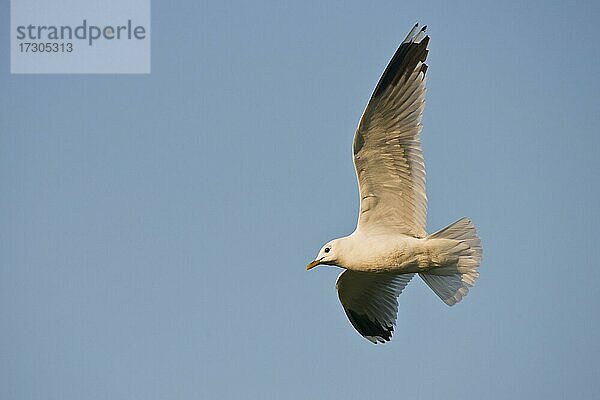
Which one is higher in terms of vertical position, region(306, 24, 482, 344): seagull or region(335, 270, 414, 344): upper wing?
region(306, 24, 482, 344): seagull

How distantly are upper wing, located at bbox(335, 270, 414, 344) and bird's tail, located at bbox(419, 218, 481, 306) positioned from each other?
0.95 meters

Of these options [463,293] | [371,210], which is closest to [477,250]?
[463,293]

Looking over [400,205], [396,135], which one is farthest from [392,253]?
[396,135]

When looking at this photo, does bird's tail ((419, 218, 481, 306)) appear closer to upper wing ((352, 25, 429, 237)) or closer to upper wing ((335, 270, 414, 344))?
upper wing ((352, 25, 429, 237))

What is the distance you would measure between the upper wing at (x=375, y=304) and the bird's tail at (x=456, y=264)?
951mm

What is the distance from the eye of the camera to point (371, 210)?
26.8 ft

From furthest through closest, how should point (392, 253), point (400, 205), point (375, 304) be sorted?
point (375, 304) → point (400, 205) → point (392, 253)

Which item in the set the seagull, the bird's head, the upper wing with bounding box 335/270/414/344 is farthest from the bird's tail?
the upper wing with bounding box 335/270/414/344

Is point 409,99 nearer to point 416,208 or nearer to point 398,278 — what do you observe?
point 416,208

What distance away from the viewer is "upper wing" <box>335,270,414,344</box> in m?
9.05

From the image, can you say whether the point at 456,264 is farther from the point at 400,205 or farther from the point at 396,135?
the point at 396,135

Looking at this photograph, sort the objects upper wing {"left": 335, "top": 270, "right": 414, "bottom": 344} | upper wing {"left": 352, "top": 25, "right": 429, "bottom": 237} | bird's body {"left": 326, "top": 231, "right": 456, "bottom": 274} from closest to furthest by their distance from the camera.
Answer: upper wing {"left": 352, "top": 25, "right": 429, "bottom": 237}, bird's body {"left": 326, "top": 231, "right": 456, "bottom": 274}, upper wing {"left": 335, "top": 270, "right": 414, "bottom": 344}

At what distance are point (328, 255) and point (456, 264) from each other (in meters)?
0.95

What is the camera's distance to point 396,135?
783 centimetres
